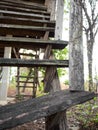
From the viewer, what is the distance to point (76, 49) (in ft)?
6.82

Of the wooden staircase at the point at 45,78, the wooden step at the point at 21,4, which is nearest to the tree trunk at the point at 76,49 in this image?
the wooden staircase at the point at 45,78

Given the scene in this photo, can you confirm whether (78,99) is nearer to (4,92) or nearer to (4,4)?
(4,4)

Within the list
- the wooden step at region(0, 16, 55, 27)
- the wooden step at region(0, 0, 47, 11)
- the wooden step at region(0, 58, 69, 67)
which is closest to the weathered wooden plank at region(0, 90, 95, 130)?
the wooden step at region(0, 58, 69, 67)

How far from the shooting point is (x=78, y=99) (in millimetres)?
1681

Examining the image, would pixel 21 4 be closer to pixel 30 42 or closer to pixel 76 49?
pixel 30 42

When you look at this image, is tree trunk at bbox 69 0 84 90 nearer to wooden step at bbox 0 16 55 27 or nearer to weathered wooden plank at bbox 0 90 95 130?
weathered wooden plank at bbox 0 90 95 130

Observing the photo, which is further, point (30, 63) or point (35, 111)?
point (30, 63)

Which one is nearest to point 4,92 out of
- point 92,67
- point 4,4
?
point 4,4

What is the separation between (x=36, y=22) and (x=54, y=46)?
99 cm

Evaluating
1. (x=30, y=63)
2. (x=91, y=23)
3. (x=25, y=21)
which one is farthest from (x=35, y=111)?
(x=91, y=23)

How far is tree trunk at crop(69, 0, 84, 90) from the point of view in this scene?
1993 millimetres

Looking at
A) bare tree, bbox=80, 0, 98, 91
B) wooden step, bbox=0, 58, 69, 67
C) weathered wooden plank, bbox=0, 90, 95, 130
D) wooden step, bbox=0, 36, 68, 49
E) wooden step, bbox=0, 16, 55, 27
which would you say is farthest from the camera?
bare tree, bbox=80, 0, 98, 91

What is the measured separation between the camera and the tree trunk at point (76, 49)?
6.54 ft

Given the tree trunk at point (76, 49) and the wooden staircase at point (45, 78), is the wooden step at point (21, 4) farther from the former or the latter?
the tree trunk at point (76, 49)
